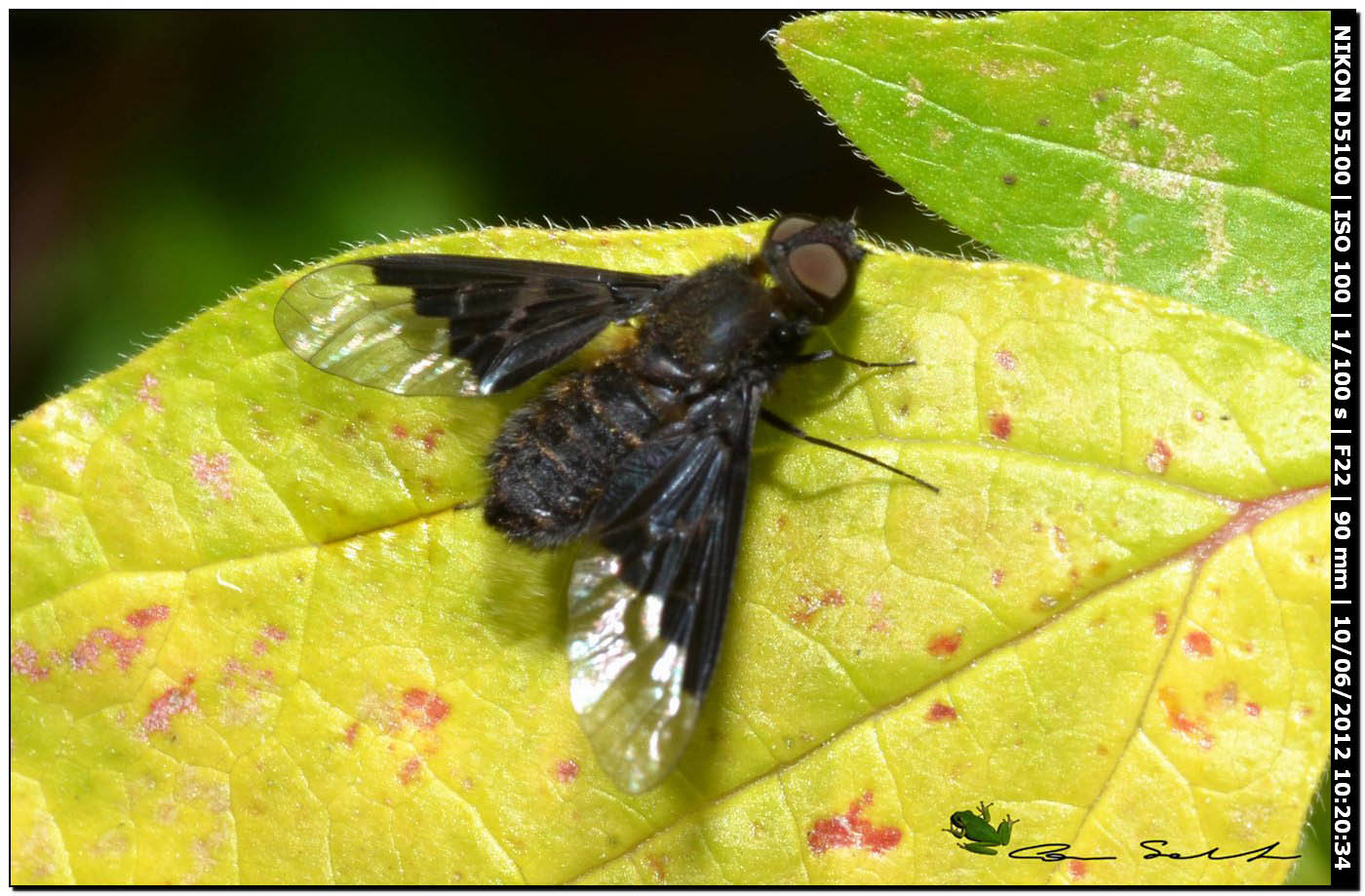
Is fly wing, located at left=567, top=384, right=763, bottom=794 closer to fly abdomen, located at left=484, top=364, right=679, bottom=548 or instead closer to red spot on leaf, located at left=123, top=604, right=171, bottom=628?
fly abdomen, located at left=484, top=364, right=679, bottom=548

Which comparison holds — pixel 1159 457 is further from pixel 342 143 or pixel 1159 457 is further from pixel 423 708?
pixel 342 143

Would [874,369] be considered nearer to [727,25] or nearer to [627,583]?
[627,583]

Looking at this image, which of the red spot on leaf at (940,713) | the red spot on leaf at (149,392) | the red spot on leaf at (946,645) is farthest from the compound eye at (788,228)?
the red spot on leaf at (149,392)

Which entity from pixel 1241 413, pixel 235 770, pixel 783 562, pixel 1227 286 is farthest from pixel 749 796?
pixel 1227 286

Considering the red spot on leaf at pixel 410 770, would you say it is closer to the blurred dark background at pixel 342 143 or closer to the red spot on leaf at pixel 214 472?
the red spot on leaf at pixel 214 472

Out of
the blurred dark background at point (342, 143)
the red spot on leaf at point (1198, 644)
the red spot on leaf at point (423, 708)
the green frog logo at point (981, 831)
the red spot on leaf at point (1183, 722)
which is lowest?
the green frog logo at point (981, 831)

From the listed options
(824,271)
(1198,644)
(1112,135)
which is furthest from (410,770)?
(1112,135)
